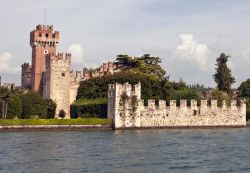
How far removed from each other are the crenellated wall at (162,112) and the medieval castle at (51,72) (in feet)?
37.6

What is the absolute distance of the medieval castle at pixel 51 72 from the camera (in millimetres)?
67188

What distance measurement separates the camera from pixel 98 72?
7294 cm

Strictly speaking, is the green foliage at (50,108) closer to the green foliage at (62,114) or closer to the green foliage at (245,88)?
the green foliage at (62,114)

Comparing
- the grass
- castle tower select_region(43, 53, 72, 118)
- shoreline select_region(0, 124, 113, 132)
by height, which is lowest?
shoreline select_region(0, 124, 113, 132)

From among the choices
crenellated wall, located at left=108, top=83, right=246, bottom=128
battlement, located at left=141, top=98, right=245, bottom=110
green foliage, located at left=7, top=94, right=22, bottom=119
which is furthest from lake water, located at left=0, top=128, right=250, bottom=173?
green foliage, located at left=7, top=94, right=22, bottom=119

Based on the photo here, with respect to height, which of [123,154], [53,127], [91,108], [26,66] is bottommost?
[123,154]

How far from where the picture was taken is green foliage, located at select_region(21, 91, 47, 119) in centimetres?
6041

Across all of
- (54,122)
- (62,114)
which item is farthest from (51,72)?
(54,122)

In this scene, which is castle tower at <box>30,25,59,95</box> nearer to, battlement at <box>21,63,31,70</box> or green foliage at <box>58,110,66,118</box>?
battlement at <box>21,63,31,70</box>

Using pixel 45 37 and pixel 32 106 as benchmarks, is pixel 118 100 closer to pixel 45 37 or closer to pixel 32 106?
pixel 32 106

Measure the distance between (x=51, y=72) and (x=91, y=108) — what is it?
26.1 ft

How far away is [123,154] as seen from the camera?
109ft

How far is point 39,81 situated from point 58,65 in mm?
4936

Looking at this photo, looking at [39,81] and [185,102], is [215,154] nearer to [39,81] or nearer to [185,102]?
[185,102]
